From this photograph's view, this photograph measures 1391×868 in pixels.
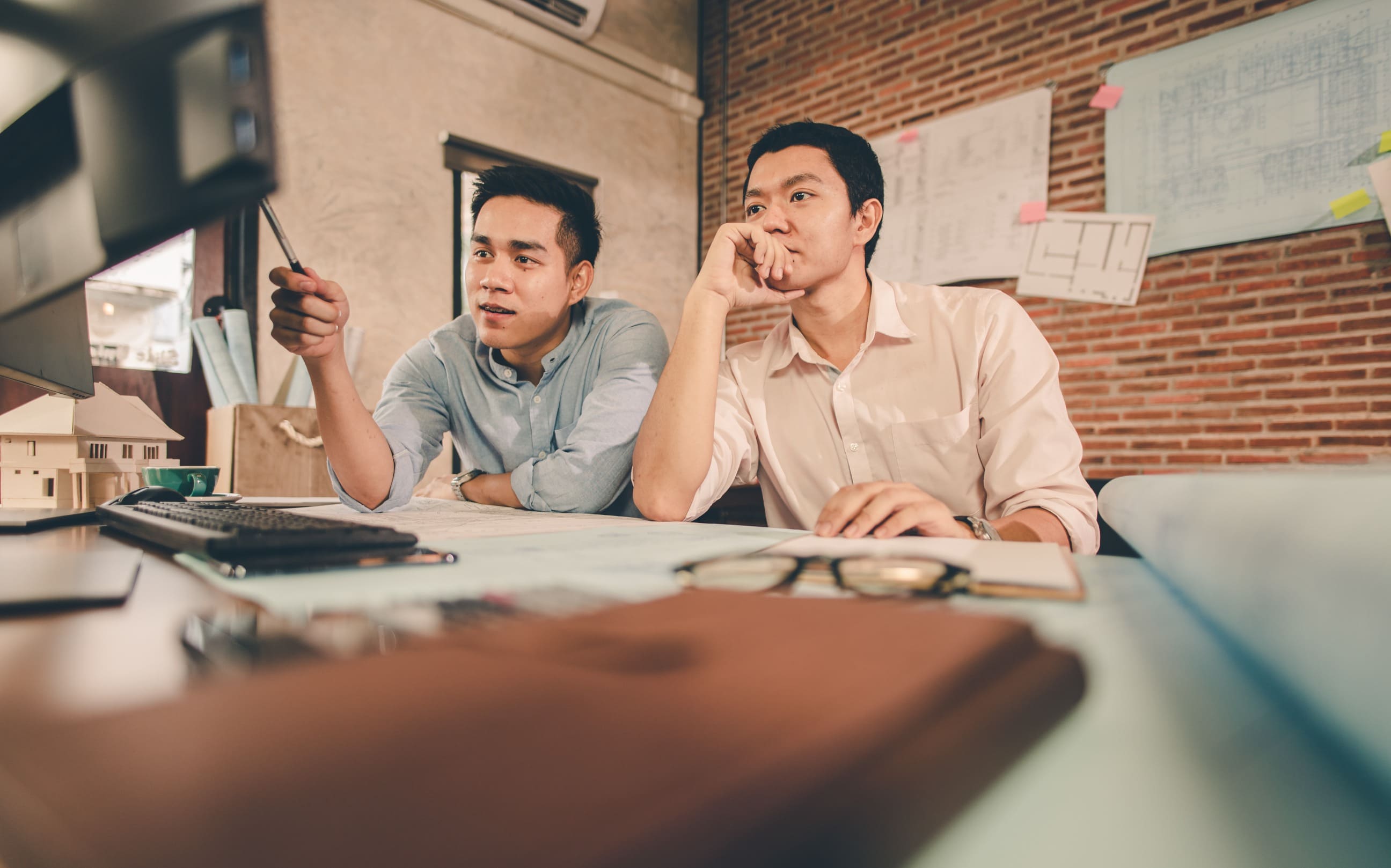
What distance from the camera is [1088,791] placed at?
17cm

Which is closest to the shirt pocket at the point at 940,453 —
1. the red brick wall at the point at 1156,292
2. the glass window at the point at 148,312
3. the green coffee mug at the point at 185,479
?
the green coffee mug at the point at 185,479

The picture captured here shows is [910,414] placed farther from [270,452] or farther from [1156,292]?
[1156,292]

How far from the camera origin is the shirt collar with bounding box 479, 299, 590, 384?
1.49 metres

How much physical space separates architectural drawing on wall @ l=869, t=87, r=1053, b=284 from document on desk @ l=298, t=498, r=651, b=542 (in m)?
2.26

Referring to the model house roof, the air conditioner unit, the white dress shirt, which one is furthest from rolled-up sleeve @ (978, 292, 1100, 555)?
the air conditioner unit

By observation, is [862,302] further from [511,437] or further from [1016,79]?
[1016,79]

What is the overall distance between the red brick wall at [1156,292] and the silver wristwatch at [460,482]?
7.83 feet

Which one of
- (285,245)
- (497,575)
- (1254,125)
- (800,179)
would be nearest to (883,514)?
(497,575)

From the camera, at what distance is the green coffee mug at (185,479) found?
113cm

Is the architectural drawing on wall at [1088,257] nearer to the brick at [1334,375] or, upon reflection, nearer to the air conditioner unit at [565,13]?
the brick at [1334,375]

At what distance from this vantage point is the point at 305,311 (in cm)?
100

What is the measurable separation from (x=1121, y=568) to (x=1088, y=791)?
378mm

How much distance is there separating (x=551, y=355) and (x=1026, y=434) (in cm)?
95

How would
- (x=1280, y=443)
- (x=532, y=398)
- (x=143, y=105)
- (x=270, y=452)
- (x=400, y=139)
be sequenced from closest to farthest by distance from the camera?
(x=143, y=105) → (x=532, y=398) → (x=270, y=452) → (x=1280, y=443) → (x=400, y=139)
